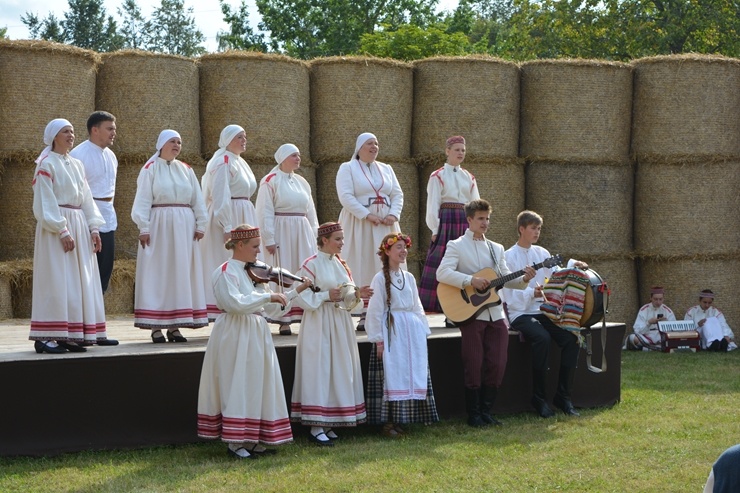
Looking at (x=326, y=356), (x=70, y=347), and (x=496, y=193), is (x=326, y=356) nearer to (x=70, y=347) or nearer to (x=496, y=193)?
(x=70, y=347)

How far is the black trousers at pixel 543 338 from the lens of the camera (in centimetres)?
895

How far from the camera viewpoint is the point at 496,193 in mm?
12266

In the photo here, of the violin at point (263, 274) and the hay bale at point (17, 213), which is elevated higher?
the hay bale at point (17, 213)

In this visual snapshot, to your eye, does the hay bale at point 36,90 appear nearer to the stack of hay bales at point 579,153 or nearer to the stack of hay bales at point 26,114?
the stack of hay bales at point 26,114

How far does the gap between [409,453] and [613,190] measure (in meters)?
6.02

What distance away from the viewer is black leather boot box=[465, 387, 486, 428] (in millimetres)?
8500

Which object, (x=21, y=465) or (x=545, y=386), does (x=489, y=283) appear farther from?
(x=21, y=465)

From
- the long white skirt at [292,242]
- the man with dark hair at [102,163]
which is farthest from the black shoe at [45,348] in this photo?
the long white skirt at [292,242]

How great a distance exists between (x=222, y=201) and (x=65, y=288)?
1607mm

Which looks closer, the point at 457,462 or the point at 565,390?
the point at 457,462

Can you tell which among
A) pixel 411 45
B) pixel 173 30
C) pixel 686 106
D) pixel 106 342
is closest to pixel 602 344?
pixel 106 342

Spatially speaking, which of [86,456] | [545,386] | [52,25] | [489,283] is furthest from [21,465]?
[52,25]

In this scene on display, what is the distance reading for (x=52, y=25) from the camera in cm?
4653

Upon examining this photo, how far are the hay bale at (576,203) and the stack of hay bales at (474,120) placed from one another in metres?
0.43
